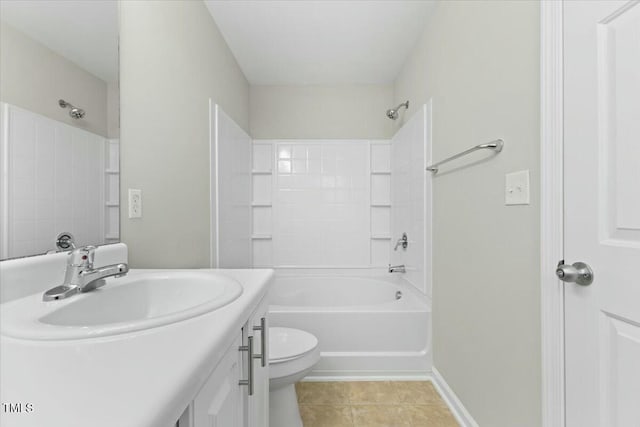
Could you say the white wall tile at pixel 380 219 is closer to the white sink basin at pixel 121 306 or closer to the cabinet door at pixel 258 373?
the cabinet door at pixel 258 373

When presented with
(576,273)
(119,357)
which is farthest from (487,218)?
(119,357)

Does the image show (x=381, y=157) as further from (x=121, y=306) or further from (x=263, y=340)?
(x=121, y=306)

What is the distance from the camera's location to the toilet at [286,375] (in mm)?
1503

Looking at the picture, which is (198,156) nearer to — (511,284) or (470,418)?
(511,284)

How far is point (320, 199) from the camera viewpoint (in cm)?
323

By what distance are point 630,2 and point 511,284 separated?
905 mm

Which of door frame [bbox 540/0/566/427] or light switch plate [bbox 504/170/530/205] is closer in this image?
door frame [bbox 540/0/566/427]

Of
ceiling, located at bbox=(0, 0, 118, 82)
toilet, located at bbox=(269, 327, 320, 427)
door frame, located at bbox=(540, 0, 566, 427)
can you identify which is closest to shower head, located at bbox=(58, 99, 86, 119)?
ceiling, located at bbox=(0, 0, 118, 82)

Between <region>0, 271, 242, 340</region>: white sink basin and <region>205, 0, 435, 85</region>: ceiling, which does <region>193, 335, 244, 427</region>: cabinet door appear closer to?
<region>0, 271, 242, 340</region>: white sink basin

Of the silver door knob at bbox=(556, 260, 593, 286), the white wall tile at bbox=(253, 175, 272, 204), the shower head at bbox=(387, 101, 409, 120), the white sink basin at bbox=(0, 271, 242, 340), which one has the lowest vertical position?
the white sink basin at bbox=(0, 271, 242, 340)

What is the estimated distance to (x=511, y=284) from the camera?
1.23 metres

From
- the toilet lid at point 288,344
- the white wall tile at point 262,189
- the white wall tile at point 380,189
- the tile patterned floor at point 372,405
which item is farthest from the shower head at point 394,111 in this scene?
the tile patterned floor at point 372,405

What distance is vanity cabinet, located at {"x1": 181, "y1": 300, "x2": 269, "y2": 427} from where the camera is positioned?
544 millimetres

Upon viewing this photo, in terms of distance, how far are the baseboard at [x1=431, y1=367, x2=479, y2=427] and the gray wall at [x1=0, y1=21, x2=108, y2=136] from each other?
79.6 inches
